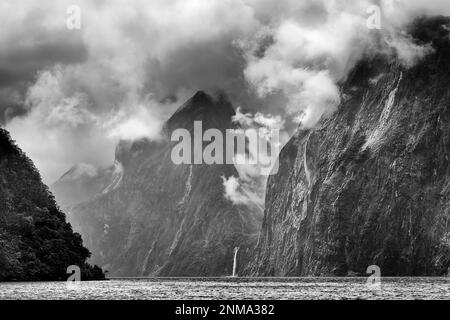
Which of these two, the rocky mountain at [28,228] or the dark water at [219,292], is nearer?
the dark water at [219,292]

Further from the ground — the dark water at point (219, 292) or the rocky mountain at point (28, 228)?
the rocky mountain at point (28, 228)

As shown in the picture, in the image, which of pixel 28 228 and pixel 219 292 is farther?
pixel 28 228

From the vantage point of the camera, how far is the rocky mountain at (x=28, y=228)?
12938cm

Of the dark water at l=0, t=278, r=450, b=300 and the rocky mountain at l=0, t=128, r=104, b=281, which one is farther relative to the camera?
the rocky mountain at l=0, t=128, r=104, b=281

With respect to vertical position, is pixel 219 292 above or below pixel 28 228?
below

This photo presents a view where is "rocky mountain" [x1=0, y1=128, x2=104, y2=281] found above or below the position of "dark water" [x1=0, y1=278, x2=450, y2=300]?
above

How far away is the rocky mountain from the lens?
129 m

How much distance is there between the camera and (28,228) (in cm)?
13288
